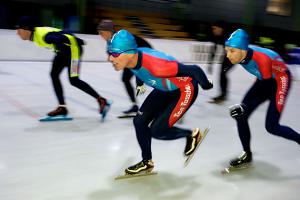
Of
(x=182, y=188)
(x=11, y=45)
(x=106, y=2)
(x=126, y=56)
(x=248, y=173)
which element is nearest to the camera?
(x=126, y=56)

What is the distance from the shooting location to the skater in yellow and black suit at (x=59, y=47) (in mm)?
3429

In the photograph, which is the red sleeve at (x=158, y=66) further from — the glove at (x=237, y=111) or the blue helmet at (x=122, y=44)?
the glove at (x=237, y=111)

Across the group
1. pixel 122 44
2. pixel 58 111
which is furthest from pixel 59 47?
pixel 122 44

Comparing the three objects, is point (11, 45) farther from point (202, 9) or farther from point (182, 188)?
point (202, 9)

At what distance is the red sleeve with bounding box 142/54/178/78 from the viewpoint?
2.26m

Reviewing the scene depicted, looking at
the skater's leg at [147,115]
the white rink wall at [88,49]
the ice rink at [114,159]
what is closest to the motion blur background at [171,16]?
the white rink wall at [88,49]

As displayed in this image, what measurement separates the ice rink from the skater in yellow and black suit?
349mm

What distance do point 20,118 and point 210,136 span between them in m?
2.07

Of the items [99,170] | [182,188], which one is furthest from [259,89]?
[99,170]

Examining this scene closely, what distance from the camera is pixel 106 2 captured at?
40.3 feet

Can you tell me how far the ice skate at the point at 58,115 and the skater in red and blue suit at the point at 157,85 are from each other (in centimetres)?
159

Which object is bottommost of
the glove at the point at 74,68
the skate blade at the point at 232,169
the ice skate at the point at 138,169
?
the skate blade at the point at 232,169

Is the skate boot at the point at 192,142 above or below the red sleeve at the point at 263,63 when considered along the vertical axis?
below

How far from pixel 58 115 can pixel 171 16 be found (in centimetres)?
1051
